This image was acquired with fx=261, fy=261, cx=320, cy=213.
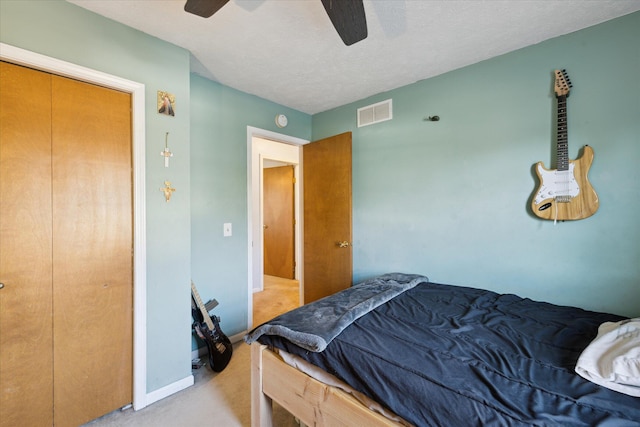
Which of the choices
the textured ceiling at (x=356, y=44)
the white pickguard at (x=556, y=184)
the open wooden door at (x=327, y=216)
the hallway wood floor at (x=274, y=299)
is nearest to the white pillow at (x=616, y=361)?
the white pickguard at (x=556, y=184)

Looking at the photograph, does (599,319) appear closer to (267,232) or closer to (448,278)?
(448,278)

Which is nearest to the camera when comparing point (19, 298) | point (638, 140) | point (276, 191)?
point (19, 298)

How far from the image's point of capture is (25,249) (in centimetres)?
137

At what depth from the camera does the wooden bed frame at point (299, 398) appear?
1.03 m

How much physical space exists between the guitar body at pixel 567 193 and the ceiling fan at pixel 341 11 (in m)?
1.58

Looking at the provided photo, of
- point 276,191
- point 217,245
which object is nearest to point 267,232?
point 276,191

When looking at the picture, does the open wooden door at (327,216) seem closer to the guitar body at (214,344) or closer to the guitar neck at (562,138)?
the guitar body at (214,344)

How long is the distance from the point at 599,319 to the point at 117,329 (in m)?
2.78

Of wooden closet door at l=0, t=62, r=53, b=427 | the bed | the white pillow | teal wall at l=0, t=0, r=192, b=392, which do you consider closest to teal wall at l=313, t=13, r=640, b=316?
the bed

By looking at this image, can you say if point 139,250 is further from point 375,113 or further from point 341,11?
point 375,113

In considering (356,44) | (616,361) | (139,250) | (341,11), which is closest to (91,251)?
(139,250)

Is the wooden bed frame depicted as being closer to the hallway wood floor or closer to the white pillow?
the white pillow

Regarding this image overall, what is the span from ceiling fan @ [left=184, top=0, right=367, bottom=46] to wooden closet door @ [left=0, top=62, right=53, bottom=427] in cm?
100

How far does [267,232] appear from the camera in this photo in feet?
17.3
